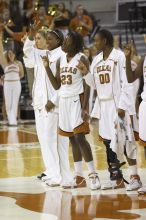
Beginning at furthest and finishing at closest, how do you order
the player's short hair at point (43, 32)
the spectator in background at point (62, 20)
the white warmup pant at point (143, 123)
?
the spectator in background at point (62, 20)
the player's short hair at point (43, 32)
the white warmup pant at point (143, 123)

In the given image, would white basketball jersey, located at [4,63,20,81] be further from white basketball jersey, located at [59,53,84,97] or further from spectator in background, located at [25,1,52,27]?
white basketball jersey, located at [59,53,84,97]

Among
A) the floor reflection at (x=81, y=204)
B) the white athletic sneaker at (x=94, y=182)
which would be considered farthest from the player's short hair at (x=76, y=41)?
the floor reflection at (x=81, y=204)

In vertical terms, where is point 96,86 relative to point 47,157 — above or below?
above

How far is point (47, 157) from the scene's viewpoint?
9.47 meters

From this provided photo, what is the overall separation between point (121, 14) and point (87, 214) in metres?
17.2

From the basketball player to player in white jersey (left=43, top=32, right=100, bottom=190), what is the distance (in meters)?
0.15

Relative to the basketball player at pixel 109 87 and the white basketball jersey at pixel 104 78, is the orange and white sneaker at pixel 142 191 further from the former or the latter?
the white basketball jersey at pixel 104 78

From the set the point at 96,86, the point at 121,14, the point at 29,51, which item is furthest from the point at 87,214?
the point at 121,14

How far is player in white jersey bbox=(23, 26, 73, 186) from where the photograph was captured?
920 centimetres

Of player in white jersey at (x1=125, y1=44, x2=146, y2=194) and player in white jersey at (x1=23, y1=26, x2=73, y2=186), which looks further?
player in white jersey at (x1=23, y1=26, x2=73, y2=186)

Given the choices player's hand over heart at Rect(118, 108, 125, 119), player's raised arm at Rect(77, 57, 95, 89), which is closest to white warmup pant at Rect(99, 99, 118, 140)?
player's hand over heart at Rect(118, 108, 125, 119)

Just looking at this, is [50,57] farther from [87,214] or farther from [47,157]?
[87,214]

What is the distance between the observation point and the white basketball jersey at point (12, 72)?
18.5 meters

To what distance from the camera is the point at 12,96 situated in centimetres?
1881
